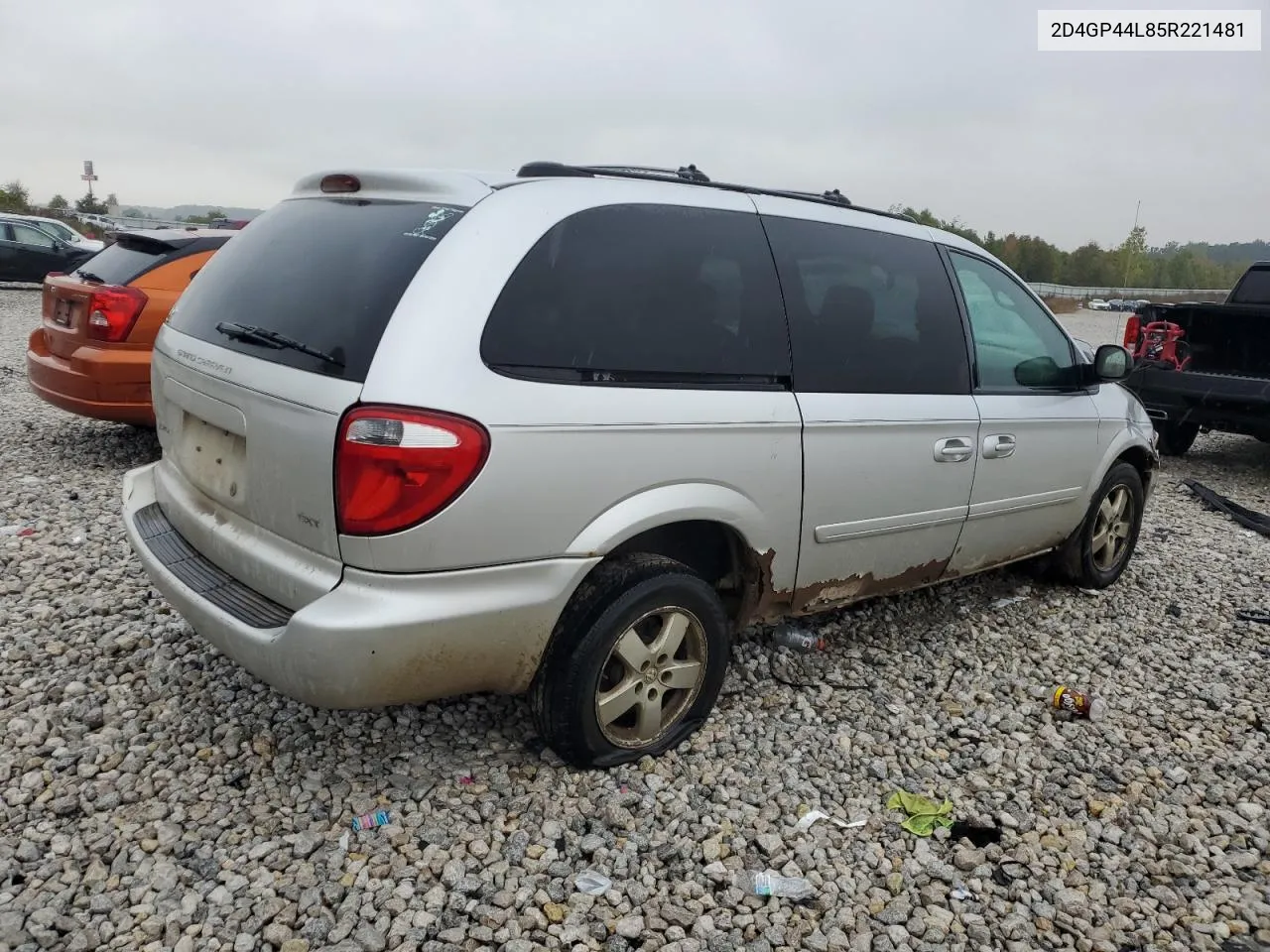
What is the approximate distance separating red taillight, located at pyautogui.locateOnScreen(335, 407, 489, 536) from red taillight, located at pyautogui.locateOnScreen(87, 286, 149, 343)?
14.1 ft

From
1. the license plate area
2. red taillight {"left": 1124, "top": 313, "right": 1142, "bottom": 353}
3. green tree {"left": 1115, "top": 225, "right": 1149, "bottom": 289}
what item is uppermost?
green tree {"left": 1115, "top": 225, "right": 1149, "bottom": 289}

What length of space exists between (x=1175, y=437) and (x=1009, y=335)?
5817 mm

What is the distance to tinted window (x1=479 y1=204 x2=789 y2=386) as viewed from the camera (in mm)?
2559

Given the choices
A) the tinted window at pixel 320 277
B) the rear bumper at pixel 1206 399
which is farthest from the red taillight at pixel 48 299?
the rear bumper at pixel 1206 399

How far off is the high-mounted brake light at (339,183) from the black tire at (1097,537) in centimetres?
374

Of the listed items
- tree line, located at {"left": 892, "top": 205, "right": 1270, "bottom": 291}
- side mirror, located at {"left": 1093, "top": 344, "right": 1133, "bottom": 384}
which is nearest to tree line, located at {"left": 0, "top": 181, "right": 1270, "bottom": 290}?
tree line, located at {"left": 892, "top": 205, "right": 1270, "bottom": 291}

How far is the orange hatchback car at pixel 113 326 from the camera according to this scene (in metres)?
5.80

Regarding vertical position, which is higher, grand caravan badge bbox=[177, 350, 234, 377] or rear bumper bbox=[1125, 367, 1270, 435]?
grand caravan badge bbox=[177, 350, 234, 377]

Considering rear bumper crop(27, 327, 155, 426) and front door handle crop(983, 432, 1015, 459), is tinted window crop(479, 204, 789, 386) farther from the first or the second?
rear bumper crop(27, 327, 155, 426)

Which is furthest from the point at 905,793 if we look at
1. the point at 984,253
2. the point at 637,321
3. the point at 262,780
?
the point at 984,253

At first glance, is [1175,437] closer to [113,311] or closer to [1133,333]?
[1133,333]

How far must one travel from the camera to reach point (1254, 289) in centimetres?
923

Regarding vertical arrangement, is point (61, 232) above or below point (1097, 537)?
above

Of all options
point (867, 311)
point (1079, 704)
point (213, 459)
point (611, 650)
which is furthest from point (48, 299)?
point (1079, 704)
